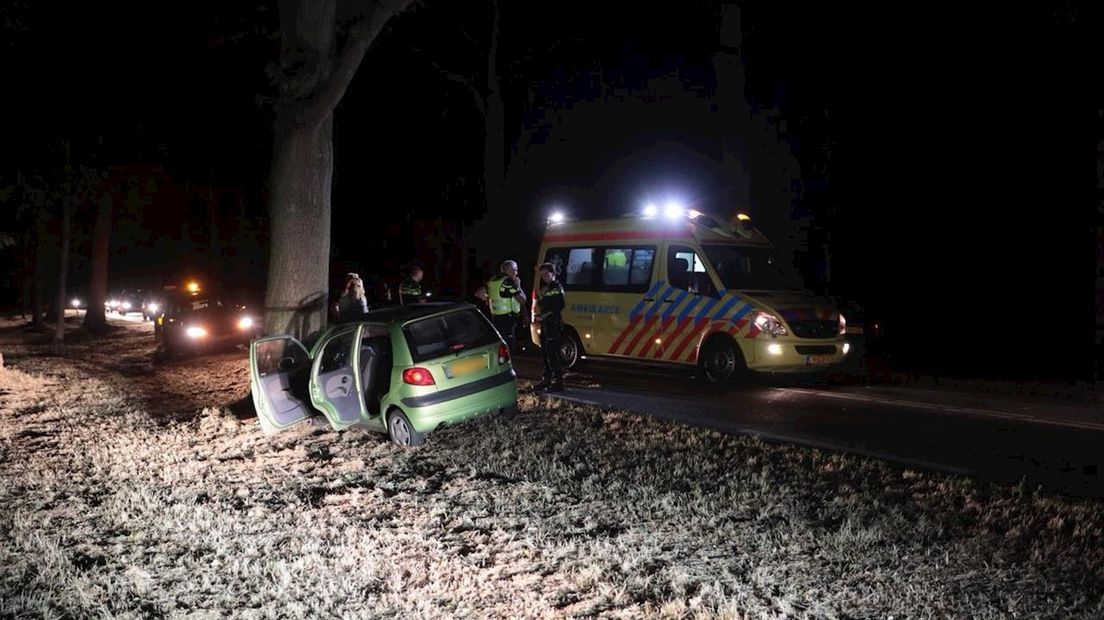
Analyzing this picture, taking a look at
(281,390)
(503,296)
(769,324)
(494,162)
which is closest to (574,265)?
(503,296)

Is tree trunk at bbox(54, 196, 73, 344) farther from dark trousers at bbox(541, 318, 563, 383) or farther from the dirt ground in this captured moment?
dark trousers at bbox(541, 318, 563, 383)

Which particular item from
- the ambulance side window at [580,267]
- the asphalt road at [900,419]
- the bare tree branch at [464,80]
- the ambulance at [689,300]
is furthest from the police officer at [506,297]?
the bare tree branch at [464,80]

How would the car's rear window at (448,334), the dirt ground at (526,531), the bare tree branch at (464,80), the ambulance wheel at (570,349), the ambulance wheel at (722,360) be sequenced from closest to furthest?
the dirt ground at (526,531), the car's rear window at (448,334), the ambulance wheel at (722,360), the ambulance wheel at (570,349), the bare tree branch at (464,80)

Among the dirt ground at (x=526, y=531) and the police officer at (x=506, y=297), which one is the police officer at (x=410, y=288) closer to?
the police officer at (x=506, y=297)

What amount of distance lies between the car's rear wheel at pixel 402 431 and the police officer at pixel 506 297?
3506 mm

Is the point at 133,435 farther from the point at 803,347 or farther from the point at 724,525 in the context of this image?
the point at 803,347

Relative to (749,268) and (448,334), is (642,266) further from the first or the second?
(448,334)

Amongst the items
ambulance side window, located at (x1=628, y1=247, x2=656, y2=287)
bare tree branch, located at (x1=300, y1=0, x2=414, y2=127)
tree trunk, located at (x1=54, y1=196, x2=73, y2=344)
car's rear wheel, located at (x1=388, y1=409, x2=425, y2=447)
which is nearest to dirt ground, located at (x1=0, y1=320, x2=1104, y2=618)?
car's rear wheel, located at (x1=388, y1=409, x2=425, y2=447)

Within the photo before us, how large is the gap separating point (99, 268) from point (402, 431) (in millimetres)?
27509

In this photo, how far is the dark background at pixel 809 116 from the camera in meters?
15.5

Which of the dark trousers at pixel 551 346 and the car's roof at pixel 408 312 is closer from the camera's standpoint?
the car's roof at pixel 408 312

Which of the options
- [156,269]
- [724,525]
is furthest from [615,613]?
[156,269]

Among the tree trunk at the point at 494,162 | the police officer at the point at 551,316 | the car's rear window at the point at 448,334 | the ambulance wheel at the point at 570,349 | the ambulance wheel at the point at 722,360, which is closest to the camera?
the car's rear window at the point at 448,334

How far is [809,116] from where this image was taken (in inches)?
776
